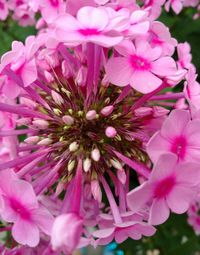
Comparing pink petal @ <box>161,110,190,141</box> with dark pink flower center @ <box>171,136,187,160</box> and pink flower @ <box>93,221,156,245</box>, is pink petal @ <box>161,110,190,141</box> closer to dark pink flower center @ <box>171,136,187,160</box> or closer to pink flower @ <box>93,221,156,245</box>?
dark pink flower center @ <box>171,136,187,160</box>

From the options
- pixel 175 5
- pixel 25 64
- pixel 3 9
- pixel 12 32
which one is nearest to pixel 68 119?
pixel 25 64

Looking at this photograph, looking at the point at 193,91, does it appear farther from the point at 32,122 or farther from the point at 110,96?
the point at 32,122

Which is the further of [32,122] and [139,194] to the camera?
[32,122]

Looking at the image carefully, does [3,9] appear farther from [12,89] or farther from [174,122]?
[174,122]

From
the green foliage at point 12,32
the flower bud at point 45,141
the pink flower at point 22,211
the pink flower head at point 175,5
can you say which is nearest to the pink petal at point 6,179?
the pink flower at point 22,211

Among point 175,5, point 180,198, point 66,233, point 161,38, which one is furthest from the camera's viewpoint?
point 175,5

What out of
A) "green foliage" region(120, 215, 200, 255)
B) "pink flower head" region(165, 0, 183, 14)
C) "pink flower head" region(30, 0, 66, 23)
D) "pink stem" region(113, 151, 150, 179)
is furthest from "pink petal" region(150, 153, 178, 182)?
"green foliage" region(120, 215, 200, 255)

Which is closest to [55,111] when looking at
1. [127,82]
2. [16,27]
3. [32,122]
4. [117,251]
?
[32,122]
